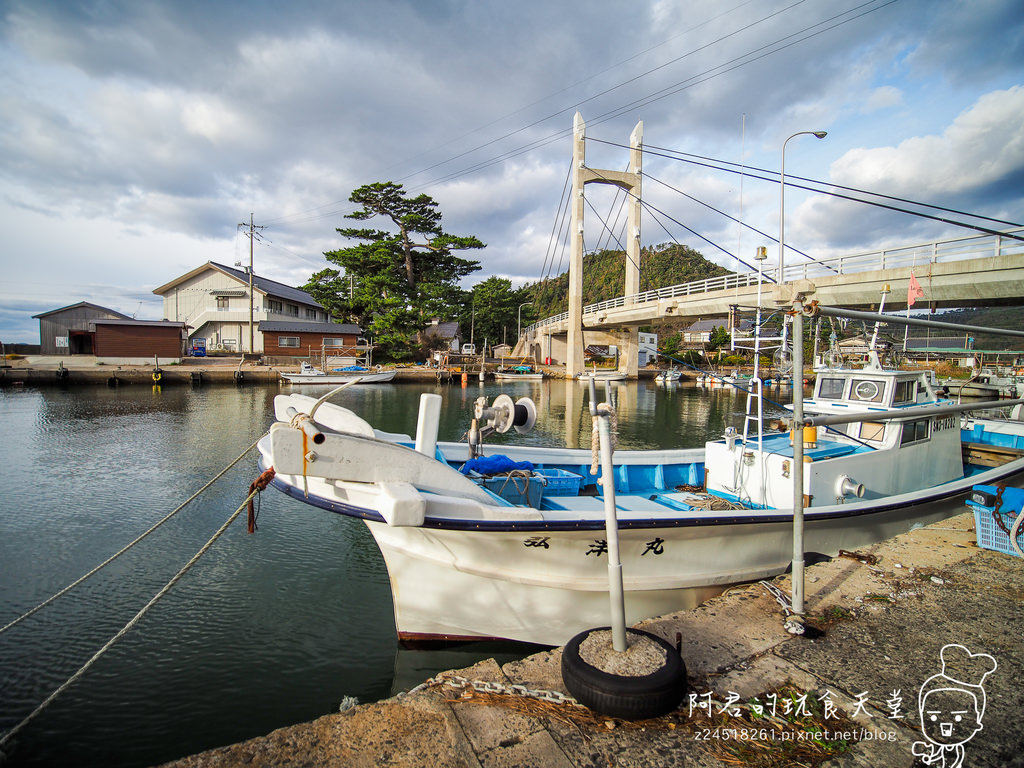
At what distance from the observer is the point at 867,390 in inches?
265

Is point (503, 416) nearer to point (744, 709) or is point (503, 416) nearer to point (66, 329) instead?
point (744, 709)

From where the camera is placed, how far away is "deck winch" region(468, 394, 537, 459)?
5.55 meters

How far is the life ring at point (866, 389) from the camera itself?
Answer: 6.64 meters

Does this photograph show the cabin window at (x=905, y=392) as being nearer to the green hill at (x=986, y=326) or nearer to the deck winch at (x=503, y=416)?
the green hill at (x=986, y=326)

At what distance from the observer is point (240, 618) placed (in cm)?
532

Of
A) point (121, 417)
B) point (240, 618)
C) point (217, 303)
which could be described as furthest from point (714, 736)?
point (217, 303)

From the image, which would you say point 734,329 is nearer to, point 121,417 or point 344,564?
point 344,564

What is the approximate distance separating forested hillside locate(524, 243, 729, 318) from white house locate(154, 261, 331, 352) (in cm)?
5398

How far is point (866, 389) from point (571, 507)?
4715 mm

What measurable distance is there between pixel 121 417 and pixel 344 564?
17383 millimetres

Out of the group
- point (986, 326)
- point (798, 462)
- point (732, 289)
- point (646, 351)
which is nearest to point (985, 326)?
point (986, 326)

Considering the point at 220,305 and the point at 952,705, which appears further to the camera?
the point at 220,305

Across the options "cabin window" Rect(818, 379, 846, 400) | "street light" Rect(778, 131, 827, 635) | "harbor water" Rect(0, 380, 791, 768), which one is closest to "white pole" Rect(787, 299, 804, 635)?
"street light" Rect(778, 131, 827, 635)

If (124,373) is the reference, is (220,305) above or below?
above
